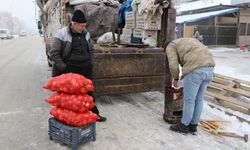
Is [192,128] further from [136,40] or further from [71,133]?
[136,40]

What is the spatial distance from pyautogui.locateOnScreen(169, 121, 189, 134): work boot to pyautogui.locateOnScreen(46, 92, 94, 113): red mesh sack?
1493mm

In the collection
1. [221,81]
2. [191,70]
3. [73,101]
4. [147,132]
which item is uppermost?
[191,70]

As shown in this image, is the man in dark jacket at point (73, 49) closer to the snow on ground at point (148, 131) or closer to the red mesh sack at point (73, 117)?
the red mesh sack at point (73, 117)

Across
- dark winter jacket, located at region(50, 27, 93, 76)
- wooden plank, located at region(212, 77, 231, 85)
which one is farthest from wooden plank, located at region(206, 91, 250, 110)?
dark winter jacket, located at region(50, 27, 93, 76)

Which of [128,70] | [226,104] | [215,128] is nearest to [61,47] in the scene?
[128,70]

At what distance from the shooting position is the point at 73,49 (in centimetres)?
463

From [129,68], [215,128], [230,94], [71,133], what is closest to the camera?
[71,133]

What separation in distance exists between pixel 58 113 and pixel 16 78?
18.9 feet

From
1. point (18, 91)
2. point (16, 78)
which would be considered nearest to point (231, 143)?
point (18, 91)

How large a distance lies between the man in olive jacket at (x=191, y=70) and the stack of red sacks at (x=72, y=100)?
4.67ft

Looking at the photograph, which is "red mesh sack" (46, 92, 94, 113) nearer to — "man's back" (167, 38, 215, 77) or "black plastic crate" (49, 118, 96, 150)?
"black plastic crate" (49, 118, 96, 150)

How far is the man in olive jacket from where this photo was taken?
14.4 feet

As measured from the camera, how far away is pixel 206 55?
4.44 metres

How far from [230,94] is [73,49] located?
3.99m
